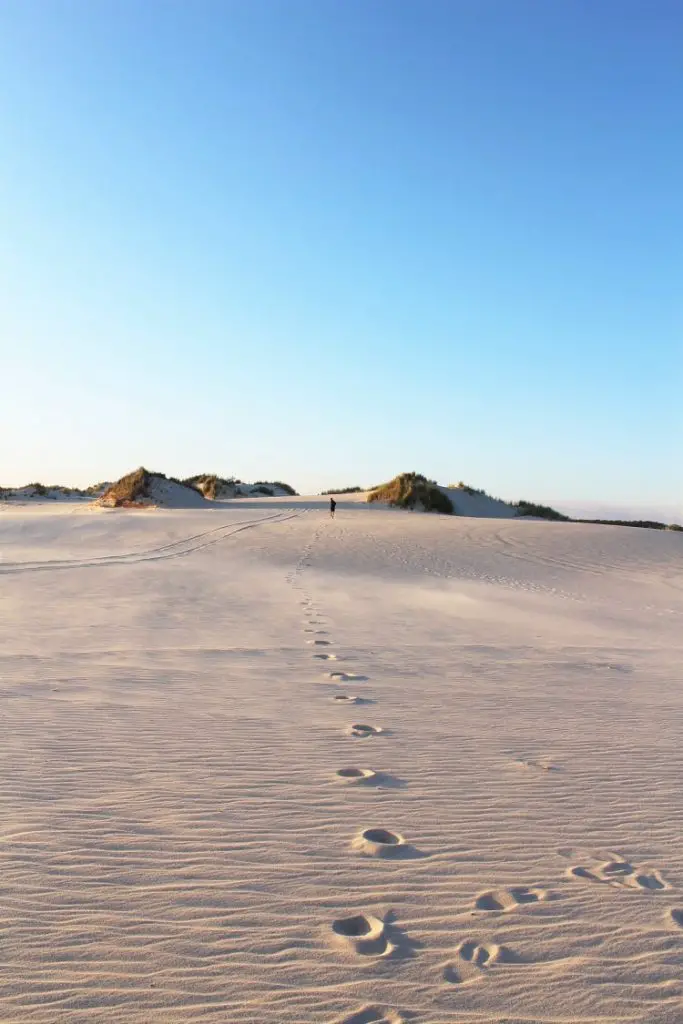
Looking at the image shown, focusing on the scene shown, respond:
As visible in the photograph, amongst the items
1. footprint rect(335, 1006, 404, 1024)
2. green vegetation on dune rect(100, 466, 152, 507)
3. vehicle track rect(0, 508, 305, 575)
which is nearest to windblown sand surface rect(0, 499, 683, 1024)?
footprint rect(335, 1006, 404, 1024)

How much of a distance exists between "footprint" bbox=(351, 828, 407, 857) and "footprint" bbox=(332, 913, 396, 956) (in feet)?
1.91

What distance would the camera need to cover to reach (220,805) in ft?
13.9

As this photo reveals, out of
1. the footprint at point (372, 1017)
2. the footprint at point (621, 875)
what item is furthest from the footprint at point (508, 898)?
the footprint at point (372, 1017)

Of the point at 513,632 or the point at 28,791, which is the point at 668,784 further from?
the point at 513,632

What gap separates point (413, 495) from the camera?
3794 centimetres

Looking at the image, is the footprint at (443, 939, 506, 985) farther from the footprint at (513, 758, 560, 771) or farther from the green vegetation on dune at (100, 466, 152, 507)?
the green vegetation on dune at (100, 466, 152, 507)

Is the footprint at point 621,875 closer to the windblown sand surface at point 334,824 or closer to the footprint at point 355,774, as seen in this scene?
the windblown sand surface at point 334,824

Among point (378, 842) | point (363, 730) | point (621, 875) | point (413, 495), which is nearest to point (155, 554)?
point (363, 730)

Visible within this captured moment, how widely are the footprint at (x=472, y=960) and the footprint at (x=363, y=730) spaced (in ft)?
8.69

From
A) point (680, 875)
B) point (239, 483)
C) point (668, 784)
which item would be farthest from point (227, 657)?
point (239, 483)

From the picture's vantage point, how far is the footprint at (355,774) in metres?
4.73

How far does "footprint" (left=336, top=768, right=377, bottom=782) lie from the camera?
15.5ft

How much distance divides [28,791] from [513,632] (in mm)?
7845

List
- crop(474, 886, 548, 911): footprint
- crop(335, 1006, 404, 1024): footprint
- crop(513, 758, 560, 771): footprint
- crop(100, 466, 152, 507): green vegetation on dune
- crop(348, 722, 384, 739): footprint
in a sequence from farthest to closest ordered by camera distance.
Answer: crop(100, 466, 152, 507): green vegetation on dune < crop(348, 722, 384, 739): footprint < crop(513, 758, 560, 771): footprint < crop(474, 886, 548, 911): footprint < crop(335, 1006, 404, 1024): footprint
